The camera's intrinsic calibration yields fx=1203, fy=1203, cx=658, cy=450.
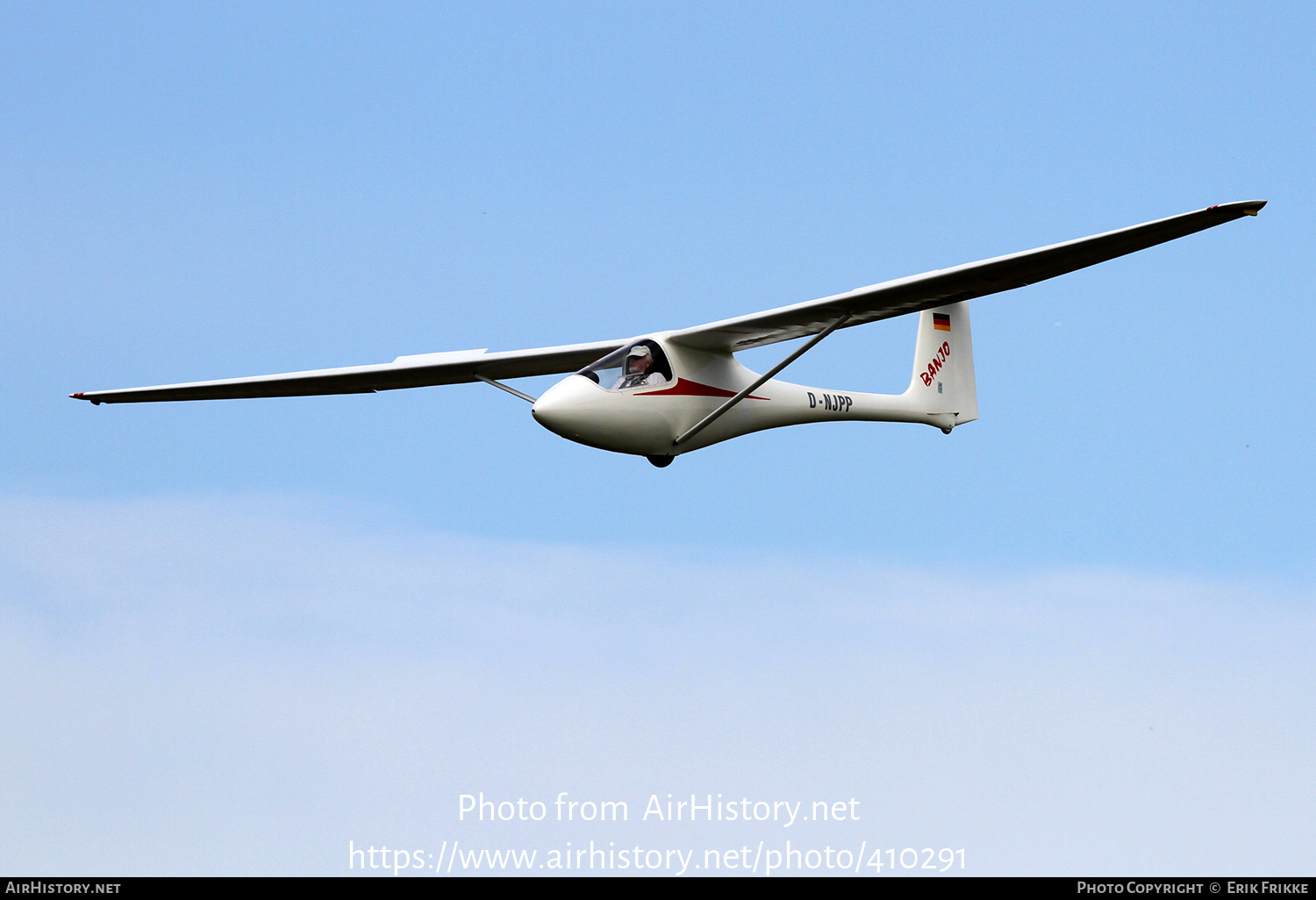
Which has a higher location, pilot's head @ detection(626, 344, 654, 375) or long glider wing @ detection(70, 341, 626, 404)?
long glider wing @ detection(70, 341, 626, 404)

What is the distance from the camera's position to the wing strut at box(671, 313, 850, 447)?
520 inches

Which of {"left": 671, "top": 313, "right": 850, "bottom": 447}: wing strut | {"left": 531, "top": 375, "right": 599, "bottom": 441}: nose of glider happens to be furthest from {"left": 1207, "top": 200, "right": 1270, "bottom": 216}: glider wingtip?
{"left": 531, "top": 375, "right": 599, "bottom": 441}: nose of glider

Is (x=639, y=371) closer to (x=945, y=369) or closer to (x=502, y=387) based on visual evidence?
(x=502, y=387)

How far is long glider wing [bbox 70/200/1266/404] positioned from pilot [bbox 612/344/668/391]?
1.47ft

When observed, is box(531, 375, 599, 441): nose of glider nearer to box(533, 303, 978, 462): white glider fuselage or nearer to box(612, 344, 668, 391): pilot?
box(533, 303, 978, 462): white glider fuselage

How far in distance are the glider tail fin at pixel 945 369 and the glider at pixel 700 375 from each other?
0.41 ft

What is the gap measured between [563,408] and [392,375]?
13.6ft

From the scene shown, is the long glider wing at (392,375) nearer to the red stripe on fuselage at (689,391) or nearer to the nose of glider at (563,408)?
the red stripe on fuselage at (689,391)

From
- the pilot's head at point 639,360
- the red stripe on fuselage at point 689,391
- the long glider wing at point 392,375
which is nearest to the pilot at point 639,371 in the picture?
the pilot's head at point 639,360

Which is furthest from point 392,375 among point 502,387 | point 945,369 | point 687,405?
point 945,369

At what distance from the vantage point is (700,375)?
13.8 metres

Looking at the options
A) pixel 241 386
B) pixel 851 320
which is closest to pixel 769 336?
pixel 851 320

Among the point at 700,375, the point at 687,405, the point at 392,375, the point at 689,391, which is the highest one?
the point at 392,375

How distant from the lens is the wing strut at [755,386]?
1321cm
